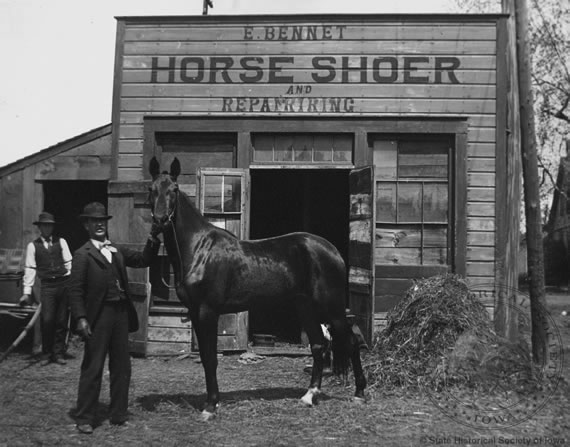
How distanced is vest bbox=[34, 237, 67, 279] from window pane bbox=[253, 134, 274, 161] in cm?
331

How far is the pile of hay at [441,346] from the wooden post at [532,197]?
0.94 ft

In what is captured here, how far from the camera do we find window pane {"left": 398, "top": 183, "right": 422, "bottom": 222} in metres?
9.05

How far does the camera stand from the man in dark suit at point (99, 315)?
5.27 metres

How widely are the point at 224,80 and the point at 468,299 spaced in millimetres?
4998

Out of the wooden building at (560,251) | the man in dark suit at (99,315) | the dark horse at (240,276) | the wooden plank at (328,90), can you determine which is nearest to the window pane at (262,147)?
the wooden plank at (328,90)

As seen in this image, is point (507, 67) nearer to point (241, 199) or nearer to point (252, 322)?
point (241, 199)

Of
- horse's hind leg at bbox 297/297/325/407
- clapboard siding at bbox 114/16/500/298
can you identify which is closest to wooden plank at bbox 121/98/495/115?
clapboard siding at bbox 114/16/500/298

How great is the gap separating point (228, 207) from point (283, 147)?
1298 millimetres

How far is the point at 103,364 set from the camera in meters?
5.42

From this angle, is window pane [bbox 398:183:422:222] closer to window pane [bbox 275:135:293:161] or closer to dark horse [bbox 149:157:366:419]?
window pane [bbox 275:135:293:161]

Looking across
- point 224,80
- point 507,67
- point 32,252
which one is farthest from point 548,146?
point 32,252

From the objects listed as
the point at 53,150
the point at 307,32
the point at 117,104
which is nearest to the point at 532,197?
the point at 307,32

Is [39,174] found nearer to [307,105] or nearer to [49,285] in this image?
[49,285]

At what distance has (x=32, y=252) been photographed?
8.66 m
